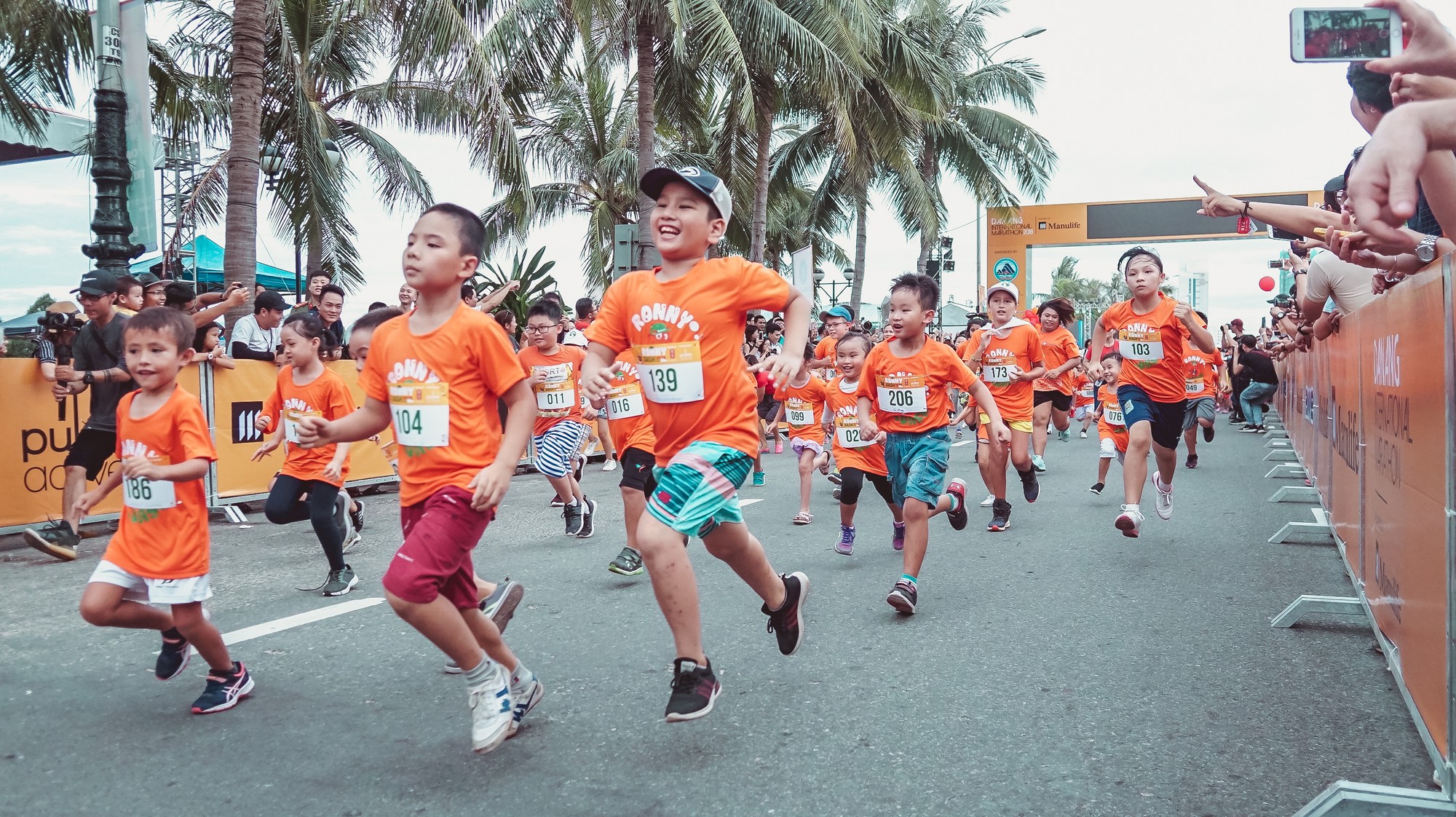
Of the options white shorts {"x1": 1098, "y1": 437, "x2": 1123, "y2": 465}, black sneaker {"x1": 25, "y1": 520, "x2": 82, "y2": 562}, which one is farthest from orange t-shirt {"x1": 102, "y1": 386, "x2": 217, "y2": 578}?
white shorts {"x1": 1098, "y1": 437, "x2": 1123, "y2": 465}

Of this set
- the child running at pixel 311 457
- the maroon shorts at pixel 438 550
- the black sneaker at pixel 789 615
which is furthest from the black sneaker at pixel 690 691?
the child running at pixel 311 457

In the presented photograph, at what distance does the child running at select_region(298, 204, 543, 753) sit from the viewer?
11.2 ft

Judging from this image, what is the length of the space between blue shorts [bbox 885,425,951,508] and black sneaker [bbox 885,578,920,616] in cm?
47

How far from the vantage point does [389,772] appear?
3.32m

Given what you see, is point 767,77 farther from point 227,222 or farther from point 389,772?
point 389,772

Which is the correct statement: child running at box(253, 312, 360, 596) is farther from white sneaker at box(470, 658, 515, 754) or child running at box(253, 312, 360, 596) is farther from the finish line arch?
the finish line arch

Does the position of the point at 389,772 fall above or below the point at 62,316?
below

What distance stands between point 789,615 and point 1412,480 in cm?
215

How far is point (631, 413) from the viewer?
6770 mm

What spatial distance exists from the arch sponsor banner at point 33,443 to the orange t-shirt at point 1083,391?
1104 cm

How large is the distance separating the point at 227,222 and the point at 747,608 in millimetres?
9140

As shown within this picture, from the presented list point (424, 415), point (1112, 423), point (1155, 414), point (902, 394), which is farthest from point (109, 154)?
point (1112, 423)

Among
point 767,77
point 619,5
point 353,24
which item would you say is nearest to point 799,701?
point 619,5

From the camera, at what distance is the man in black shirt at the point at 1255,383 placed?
19.0 meters
